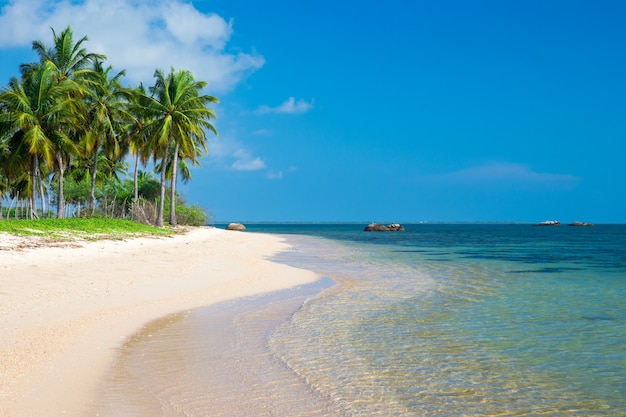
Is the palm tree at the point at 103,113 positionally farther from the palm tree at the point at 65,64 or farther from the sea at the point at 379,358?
the sea at the point at 379,358

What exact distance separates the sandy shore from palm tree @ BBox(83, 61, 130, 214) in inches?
770

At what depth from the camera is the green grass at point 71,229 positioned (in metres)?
22.8

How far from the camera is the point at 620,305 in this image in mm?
12547

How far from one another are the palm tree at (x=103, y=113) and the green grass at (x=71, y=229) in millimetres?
9135

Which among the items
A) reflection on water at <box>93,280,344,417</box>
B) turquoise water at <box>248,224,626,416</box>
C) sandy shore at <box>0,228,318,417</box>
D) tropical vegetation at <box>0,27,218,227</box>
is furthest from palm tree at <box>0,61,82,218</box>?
reflection on water at <box>93,280,344,417</box>

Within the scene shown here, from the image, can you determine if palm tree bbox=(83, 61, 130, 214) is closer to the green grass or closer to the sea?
the green grass

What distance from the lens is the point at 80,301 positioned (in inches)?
385

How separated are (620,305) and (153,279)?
11806 mm

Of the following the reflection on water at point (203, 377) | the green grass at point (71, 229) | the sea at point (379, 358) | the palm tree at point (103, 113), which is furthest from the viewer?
the palm tree at point (103, 113)

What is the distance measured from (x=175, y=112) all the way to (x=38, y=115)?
982cm

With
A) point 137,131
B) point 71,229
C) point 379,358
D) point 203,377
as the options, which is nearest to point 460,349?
point 379,358

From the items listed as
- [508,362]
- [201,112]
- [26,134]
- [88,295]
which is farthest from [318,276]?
[201,112]

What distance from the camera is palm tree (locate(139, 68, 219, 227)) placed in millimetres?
39812

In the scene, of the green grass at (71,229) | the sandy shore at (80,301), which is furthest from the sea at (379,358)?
the green grass at (71,229)
